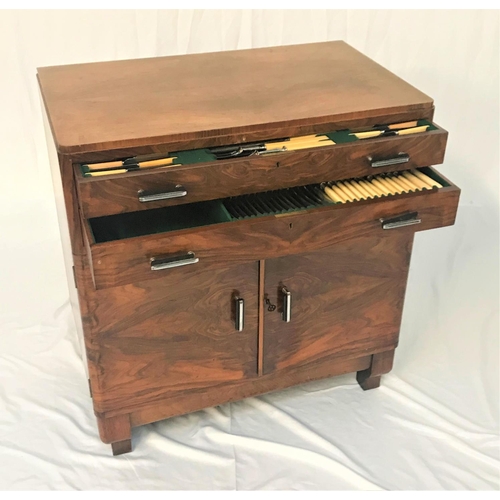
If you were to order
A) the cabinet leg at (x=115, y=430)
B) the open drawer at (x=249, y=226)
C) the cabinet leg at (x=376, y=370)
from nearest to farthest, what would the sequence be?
1. the open drawer at (x=249, y=226)
2. the cabinet leg at (x=115, y=430)
3. the cabinet leg at (x=376, y=370)

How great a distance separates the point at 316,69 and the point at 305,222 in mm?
425

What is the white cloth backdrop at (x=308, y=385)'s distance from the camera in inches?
56.5

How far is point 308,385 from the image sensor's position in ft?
5.36

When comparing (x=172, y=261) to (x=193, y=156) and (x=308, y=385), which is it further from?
(x=308, y=385)

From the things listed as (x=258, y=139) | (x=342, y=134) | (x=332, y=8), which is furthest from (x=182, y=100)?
(x=332, y=8)

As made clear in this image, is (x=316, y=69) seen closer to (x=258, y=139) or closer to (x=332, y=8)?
(x=258, y=139)

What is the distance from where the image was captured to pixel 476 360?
1716mm

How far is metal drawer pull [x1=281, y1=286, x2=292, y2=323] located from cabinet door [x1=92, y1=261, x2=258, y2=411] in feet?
0.18

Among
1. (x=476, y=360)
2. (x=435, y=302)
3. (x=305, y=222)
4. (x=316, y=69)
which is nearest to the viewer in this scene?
(x=305, y=222)

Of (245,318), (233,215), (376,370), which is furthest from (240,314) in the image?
(376,370)

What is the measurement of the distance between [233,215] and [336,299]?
29cm

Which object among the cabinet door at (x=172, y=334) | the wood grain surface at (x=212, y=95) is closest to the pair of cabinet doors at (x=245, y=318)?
the cabinet door at (x=172, y=334)

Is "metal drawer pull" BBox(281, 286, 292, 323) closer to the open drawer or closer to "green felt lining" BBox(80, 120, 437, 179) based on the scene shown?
the open drawer

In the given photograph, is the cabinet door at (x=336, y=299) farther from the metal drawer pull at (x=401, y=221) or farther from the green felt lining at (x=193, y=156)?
the green felt lining at (x=193, y=156)
